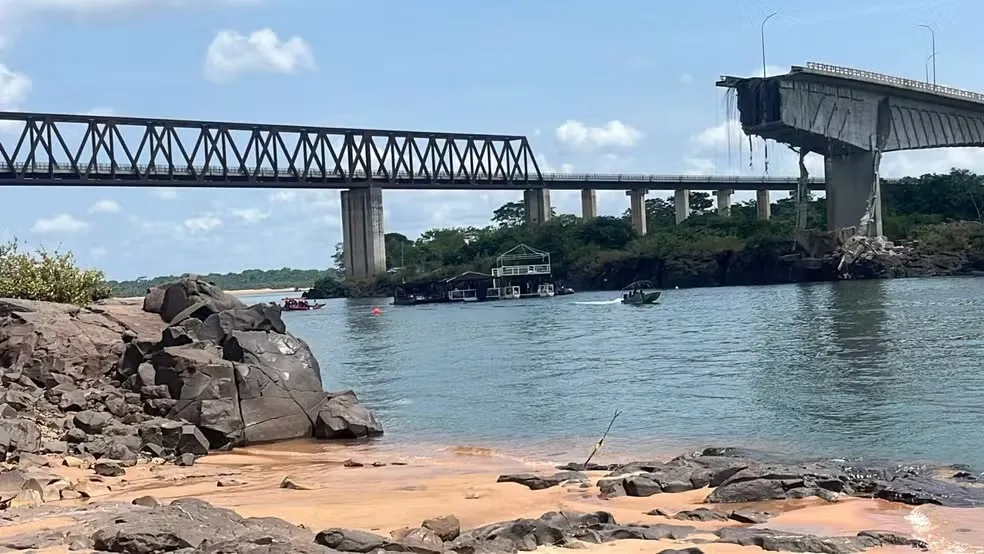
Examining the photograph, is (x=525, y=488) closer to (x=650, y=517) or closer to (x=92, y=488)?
(x=650, y=517)

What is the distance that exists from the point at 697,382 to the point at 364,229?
12663 centimetres

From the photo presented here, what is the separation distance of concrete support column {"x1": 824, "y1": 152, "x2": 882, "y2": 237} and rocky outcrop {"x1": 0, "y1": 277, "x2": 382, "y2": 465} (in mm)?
98471

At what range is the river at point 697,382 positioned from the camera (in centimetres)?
2511

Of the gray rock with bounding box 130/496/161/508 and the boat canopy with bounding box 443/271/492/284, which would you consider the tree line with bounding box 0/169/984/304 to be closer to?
the boat canopy with bounding box 443/271/492/284

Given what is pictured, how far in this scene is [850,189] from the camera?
392 feet

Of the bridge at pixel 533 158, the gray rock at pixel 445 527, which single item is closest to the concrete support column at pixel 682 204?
the bridge at pixel 533 158

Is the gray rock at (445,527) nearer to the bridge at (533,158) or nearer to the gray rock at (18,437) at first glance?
the gray rock at (18,437)

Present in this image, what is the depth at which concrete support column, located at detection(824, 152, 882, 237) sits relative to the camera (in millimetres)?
115250

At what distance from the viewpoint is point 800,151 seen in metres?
115

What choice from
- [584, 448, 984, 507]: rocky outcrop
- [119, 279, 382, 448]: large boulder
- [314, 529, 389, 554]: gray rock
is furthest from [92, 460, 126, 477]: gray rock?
[584, 448, 984, 507]: rocky outcrop

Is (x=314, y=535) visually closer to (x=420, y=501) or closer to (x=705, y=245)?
(x=420, y=501)

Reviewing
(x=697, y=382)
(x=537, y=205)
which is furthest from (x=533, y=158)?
(x=697, y=382)

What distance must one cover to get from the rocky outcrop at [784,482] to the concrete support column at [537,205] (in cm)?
Result: 15896

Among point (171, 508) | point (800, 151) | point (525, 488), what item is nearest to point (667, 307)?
point (800, 151)
